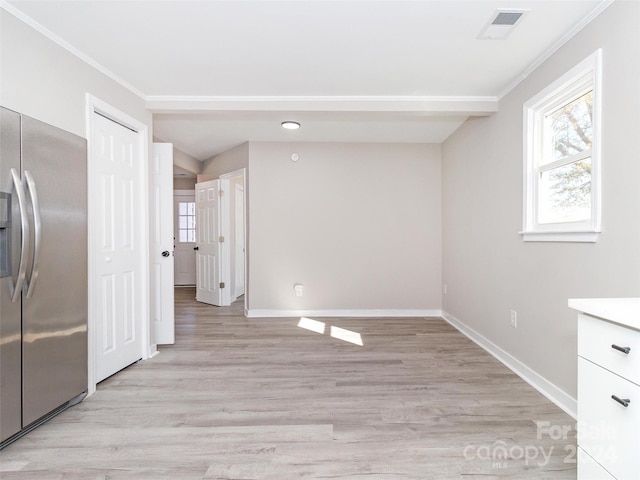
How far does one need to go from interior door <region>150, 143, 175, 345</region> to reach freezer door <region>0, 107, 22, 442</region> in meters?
1.51

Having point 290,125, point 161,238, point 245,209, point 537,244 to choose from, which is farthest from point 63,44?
point 537,244

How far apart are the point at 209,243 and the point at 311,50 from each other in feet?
12.7

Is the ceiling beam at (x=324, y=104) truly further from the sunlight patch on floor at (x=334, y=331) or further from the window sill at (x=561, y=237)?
the sunlight patch on floor at (x=334, y=331)

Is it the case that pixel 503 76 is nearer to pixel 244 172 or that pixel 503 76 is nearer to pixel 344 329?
pixel 344 329

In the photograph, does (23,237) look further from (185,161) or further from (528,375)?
(185,161)

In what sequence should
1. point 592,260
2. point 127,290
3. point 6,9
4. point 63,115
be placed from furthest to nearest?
point 127,290 → point 63,115 → point 592,260 → point 6,9

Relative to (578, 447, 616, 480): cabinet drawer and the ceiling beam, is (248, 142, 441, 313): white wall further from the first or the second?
(578, 447, 616, 480): cabinet drawer

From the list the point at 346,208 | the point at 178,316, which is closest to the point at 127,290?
the point at 178,316

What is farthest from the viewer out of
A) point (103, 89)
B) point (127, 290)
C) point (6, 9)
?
point (127, 290)

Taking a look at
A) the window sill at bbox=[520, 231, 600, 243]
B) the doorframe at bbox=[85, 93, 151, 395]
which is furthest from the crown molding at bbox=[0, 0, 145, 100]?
the window sill at bbox=[520, 231, 600, 243]

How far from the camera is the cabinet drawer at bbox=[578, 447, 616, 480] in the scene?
1.24 metres

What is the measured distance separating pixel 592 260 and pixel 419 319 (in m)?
2.71

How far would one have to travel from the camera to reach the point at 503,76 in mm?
2643

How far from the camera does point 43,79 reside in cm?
203
